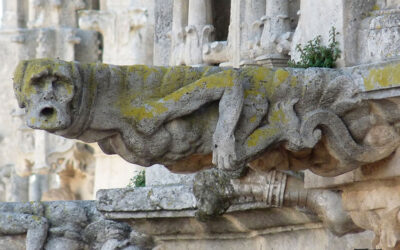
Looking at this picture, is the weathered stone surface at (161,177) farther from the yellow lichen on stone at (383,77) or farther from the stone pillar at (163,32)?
the yellow lichen on stone at (383,77)

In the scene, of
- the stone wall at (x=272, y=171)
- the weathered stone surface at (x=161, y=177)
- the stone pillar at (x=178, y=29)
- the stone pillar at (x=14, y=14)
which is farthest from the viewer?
the stone pillar at (x=14, y=14)

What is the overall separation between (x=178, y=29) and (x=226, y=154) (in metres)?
3.58

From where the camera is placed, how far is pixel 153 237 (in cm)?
1078

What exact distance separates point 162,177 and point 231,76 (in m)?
3.24

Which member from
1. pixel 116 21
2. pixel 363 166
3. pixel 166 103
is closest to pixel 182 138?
pixel 166 103

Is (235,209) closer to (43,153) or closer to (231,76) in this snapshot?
(231,76)

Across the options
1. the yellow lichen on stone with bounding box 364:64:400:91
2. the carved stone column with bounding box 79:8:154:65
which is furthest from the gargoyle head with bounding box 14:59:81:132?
the carved stone column with bounding box 79:8:154:65

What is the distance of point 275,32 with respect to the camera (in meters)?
9.93

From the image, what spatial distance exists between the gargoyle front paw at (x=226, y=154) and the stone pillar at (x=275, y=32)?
2.20m

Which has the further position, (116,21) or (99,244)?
(116,21)

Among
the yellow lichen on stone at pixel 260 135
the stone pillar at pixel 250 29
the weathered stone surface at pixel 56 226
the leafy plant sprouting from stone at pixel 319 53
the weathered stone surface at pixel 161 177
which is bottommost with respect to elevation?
the weathered stone surface at pixel 56 226

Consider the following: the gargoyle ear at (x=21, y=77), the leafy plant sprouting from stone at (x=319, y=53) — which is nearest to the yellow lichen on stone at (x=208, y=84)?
the gargoyle ear at (x=21, y=77)

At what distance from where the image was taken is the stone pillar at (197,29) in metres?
10.9

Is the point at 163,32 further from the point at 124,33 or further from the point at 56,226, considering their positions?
the point at 124,33
